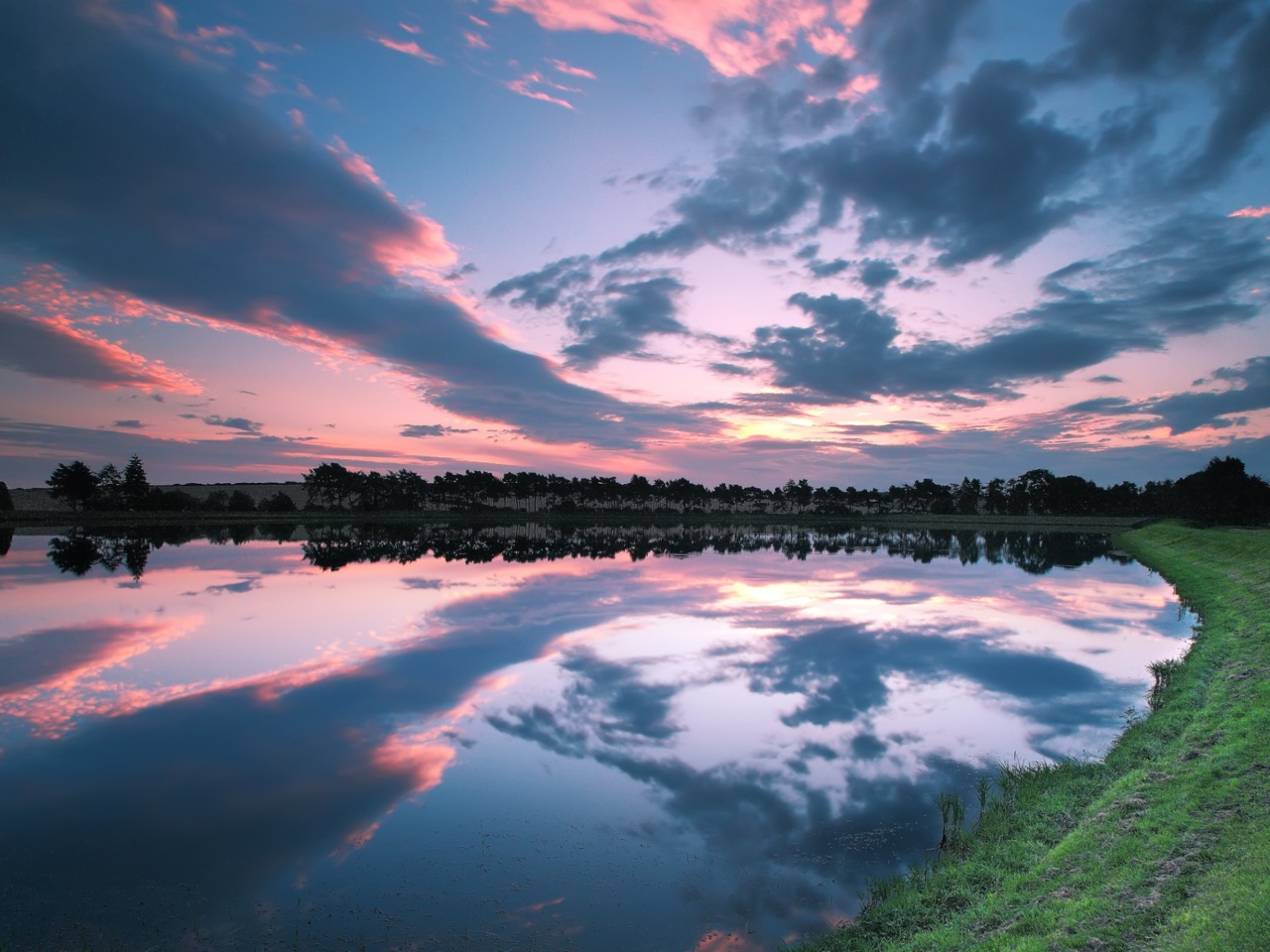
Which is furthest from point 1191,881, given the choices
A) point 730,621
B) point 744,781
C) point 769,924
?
point 730,621

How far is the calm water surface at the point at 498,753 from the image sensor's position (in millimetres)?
7801

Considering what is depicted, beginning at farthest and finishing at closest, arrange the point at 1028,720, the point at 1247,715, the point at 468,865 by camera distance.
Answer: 1. the point at 1028,720
2. the point at 1247,715
3. the point at 468,865

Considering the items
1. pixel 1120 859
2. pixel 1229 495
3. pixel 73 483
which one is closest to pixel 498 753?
pixel 1120 859

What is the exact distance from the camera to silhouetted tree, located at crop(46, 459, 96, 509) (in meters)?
121

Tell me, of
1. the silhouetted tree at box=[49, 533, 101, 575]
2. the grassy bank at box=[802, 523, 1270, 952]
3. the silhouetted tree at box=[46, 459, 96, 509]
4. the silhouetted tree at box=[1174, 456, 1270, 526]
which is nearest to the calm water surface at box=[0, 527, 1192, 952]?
the grassy bank at box=[802, 523, 1270, 952]

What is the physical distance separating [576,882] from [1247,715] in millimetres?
11276

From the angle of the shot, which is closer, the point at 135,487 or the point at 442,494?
the point at 135,487

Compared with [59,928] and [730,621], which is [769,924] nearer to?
[59,928]

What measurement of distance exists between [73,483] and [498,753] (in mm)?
146534

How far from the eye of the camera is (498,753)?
42.0ft

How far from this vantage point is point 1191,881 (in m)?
6.47

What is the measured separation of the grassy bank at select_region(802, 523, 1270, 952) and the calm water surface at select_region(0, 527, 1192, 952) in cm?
92

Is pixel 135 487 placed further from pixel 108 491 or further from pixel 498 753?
pixel 498 753

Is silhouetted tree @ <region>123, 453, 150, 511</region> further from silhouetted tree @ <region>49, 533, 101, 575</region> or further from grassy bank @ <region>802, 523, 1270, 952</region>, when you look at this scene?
grassy bank @ <region>802, 523, 1270, 952</region>
